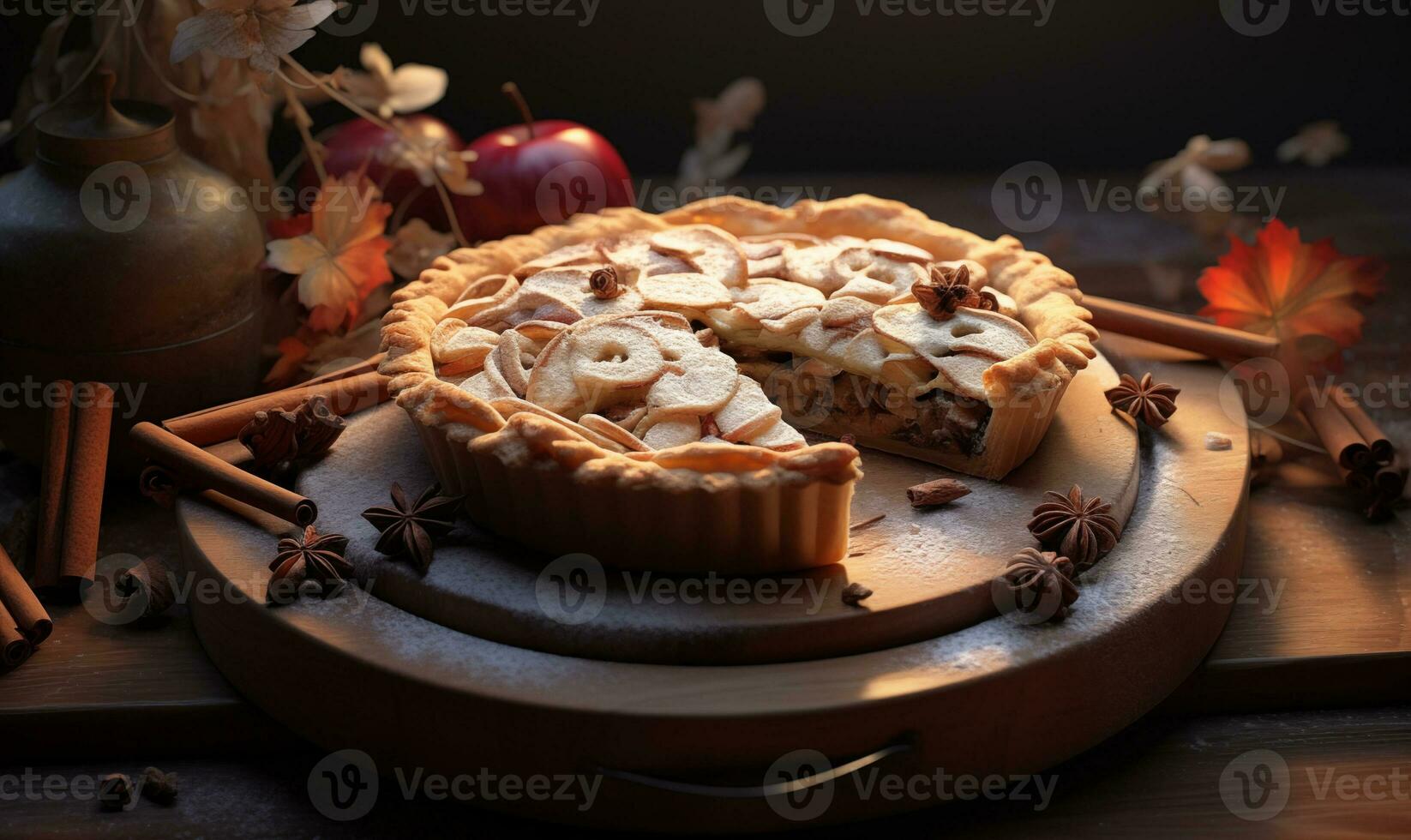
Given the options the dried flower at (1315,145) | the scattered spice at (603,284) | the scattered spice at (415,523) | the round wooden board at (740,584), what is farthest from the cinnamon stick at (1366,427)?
the scattered spice at (415,523)

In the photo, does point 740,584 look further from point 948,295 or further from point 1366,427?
point 1366,427

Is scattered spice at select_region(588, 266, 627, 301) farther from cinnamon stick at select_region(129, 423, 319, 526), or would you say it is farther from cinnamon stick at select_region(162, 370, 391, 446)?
cinnamon stick at select_region(129, 423, 319, 526)

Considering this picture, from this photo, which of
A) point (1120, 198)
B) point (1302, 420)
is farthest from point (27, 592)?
point (1120, 198)

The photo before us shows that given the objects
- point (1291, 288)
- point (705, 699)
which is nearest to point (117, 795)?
point (705, 699)

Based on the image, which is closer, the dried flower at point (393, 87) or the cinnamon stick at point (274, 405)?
the cinnamon stick at point (274, 405)

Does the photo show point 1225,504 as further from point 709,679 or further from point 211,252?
point 211,252

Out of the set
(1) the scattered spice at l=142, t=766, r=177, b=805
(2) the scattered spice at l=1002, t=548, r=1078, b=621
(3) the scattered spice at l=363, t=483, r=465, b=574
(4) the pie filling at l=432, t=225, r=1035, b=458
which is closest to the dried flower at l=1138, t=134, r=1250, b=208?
(4) the pie filling at l=432, t=225, r=1035, b=458

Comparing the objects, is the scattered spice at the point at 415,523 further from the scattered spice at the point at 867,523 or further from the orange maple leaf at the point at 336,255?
the orange maple leaf at the point at 336,255
